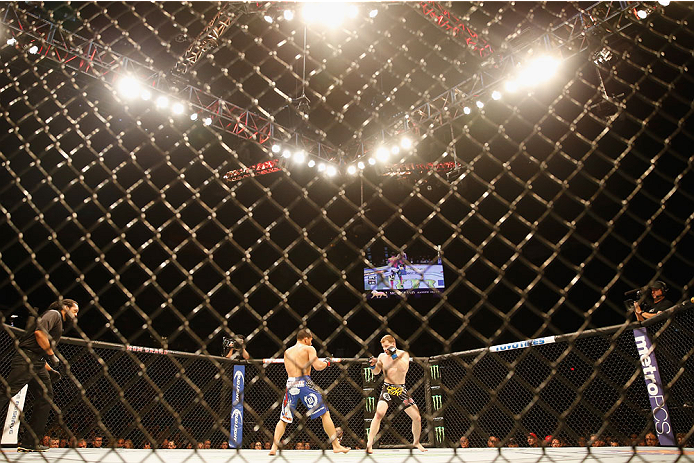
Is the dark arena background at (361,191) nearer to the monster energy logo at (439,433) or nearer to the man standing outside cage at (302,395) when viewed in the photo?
the monster energy logo at (439,433)

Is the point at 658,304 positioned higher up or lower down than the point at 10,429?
higher up

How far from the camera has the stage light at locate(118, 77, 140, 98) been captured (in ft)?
18.5

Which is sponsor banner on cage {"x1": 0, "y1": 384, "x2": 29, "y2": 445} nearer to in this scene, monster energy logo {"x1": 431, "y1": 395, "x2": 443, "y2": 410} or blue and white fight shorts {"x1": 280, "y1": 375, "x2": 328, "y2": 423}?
blue and white fight shorts {"x1": 280, "y1": 375, "x2": 328, "y2": 423}

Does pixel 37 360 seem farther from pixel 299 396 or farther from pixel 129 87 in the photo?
pixel 129 87

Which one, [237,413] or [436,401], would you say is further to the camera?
[436,401]

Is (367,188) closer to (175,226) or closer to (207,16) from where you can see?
(175,226)

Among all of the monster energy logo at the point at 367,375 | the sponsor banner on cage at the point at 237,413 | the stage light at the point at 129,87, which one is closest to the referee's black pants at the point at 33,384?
the sponsor banner on cage at the point at 237,413

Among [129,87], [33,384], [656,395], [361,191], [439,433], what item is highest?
[129,87]

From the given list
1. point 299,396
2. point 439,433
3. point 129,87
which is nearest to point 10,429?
point 299,396

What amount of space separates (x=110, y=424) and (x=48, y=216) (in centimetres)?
420

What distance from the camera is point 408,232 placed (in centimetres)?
1085

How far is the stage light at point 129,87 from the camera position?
222 inches

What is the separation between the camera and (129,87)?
568 cm

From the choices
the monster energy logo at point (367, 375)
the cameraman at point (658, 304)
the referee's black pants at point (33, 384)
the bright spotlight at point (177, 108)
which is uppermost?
the bright spotlight at point (177, 108)
